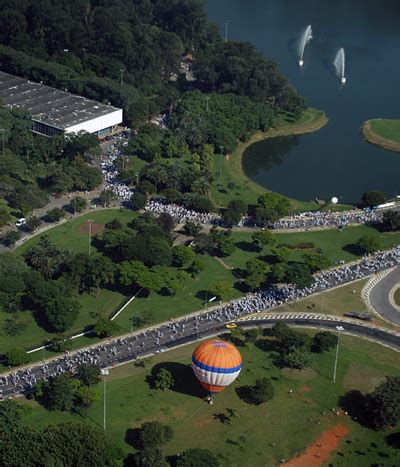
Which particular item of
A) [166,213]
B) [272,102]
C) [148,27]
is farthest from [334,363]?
[148,27]

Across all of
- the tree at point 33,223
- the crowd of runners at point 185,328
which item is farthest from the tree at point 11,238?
the crowd of runners at point 185,328

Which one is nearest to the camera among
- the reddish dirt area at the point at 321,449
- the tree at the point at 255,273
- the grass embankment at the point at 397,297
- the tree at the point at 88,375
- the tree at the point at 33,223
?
the reddish dirt area at the point at 321,449

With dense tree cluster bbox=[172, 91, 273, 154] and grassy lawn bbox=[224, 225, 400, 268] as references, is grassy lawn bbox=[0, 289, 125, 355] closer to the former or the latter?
grassy lawn bbox=[224, 225, 400, 268]

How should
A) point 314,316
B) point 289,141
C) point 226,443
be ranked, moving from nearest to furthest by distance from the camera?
point 226,443
point 314,316
point 289,141

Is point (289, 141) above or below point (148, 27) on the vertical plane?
below

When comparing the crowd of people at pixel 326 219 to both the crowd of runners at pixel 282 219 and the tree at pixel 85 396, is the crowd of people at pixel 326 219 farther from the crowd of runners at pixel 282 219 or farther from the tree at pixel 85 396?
the tree at pixel 85 396

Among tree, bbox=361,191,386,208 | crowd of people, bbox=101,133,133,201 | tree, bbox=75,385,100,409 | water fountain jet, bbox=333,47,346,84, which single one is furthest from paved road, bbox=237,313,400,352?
water fountain jet, bbox=333,47,346,84

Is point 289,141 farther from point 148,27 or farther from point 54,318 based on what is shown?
point 54,318
